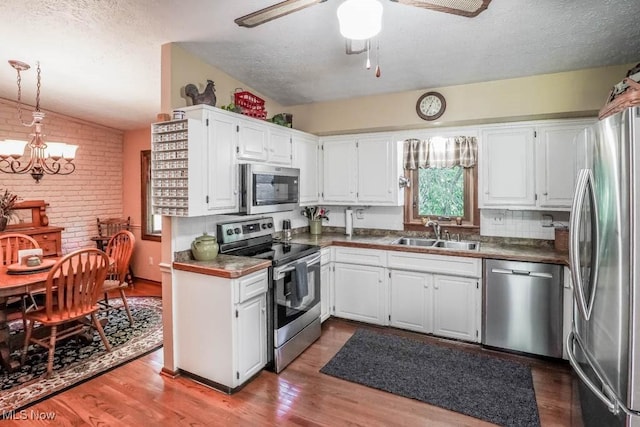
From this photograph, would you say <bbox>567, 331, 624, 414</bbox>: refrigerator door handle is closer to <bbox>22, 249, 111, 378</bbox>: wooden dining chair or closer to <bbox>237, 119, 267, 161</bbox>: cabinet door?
<bbox>237, 119, 267, 161</bbox>: cabinet door

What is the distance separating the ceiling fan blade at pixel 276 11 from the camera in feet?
5.10

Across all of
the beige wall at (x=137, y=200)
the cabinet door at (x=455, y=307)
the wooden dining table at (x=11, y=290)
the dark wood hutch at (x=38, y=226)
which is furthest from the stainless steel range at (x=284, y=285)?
the dark wood hutch at (x=38, y=226)

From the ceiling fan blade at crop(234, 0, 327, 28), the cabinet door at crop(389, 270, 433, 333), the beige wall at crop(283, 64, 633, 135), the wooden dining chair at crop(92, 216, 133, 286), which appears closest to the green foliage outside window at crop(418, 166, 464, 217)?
the beige wall at crop(283, 64, 633, 135)

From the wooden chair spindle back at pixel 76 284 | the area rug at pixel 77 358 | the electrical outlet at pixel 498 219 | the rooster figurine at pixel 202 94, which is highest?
the rooster figurine at pixel 202 94

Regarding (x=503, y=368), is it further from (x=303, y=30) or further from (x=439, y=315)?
(x=303, y=30)

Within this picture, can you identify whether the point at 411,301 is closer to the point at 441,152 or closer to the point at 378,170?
the point at 378,170

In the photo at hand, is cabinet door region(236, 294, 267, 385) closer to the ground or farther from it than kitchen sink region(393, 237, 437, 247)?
closer to the ground

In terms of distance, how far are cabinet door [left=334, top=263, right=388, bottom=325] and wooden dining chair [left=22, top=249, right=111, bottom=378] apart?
7.38 feet

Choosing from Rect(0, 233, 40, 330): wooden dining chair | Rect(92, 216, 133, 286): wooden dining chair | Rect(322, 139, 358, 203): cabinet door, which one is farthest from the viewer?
Rect(92, 216, 133, 286): wooden dining chair

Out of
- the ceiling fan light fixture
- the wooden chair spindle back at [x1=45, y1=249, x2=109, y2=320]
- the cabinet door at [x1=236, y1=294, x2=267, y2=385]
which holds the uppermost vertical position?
the ceiling fan light fixture

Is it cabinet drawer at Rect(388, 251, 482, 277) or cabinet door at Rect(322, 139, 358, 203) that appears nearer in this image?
cabinet drawer at Rect(388, 251, 482, 277)

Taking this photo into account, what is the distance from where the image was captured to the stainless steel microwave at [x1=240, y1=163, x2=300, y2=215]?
2.83m

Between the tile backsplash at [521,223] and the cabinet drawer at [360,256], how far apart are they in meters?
1.15

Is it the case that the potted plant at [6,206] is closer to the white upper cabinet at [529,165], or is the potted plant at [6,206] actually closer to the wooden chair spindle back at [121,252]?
the wooden chair spindle back at [121,252]
